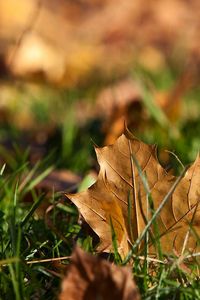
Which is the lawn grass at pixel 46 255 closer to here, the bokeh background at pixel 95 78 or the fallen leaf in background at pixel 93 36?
the bokeh background at pixel 95 78

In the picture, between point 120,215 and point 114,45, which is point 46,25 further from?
point 120,215

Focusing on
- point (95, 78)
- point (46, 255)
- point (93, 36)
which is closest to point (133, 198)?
point (46, 255)

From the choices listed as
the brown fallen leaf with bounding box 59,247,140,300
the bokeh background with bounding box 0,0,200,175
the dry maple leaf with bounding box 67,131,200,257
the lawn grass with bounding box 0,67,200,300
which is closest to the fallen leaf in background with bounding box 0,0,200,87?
the bokeh background with bounding box 0,0,200,175

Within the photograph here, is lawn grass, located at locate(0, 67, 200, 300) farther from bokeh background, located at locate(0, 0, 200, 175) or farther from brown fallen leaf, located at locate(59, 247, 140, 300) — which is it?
bokeh background, located at locate(0, 0, 200, 175)

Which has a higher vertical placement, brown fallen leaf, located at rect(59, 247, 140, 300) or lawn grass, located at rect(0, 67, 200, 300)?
brown fallen leaf, located at rect(59, 247, 140, 300)

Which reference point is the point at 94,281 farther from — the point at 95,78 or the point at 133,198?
the point at 95,78
